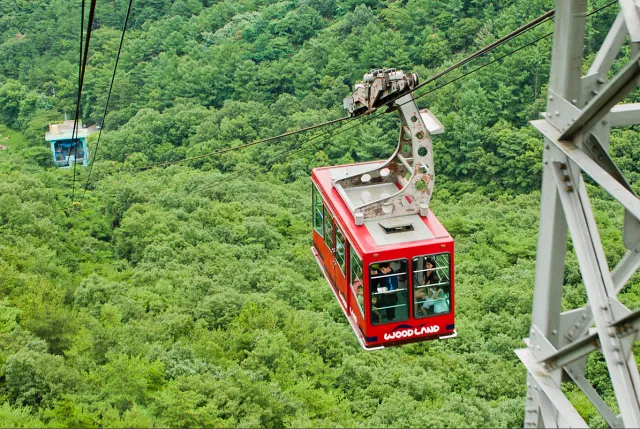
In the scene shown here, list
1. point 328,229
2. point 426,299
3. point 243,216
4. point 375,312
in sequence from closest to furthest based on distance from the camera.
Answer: point 375,312 → point 426,299 → point 328,229 → point 243,216

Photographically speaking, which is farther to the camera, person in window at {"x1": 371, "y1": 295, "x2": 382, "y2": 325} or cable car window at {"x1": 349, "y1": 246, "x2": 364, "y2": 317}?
cable car window at {"x1": 349, "y1": 246, "x2": 364, "y2": 317}

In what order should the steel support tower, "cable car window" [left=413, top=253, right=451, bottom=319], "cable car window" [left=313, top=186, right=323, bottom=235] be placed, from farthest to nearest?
"cable car window" [left=313, top=186, right=323, bottom=235]
"cable car window" [left=413, top=253, right=451, bottom=319]
the steel support tower

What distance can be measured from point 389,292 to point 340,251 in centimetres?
150

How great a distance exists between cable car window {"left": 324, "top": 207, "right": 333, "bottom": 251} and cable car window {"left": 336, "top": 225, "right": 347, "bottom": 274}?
42cm

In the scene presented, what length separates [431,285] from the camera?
10188 mm

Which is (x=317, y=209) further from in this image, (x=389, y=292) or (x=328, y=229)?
(x=389, y=292)

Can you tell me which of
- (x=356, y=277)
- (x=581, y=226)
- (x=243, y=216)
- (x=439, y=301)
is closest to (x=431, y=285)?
(x=439, y=301)

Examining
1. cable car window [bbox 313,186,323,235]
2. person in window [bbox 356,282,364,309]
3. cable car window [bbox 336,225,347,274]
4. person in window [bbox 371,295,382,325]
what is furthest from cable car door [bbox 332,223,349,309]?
cable car window [bbox 313,186,323,235]

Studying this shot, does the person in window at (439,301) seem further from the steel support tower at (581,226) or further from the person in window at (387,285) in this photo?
the steel support tower at (581,226)

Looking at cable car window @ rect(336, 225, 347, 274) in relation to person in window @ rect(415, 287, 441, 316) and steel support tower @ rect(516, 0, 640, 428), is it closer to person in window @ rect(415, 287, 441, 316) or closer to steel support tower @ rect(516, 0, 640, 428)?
person in window @ rect(415, 287, 441, 316)

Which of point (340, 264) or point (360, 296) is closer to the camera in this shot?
point (360, 296)

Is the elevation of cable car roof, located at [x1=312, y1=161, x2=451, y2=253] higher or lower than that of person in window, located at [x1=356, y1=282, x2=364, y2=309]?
higher

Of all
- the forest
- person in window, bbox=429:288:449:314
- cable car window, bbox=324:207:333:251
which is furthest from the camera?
the forest

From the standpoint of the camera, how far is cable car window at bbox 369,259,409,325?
993 cm
